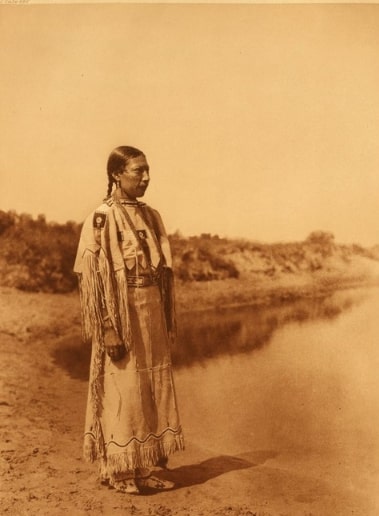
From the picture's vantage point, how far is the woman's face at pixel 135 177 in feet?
7.22

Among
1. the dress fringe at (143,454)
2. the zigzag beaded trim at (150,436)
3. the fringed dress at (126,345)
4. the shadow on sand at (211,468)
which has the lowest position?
the shadow on sand at (211,468)

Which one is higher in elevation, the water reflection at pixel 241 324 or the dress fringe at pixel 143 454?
the water reflection at pixel 241 324

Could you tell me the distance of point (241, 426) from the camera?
239 cm

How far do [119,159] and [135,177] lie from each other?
9cm

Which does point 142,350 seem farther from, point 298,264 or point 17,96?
point 17,96

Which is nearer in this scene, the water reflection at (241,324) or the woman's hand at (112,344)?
the woman's hand at (112,344)

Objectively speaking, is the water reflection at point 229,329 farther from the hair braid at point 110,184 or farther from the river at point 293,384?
the hair braid at point 110,184

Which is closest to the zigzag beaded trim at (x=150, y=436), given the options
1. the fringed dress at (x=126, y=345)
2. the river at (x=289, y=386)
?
the fringed dress at (x=126, y=345)

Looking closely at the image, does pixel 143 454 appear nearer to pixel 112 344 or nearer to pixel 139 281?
pixel 112 344

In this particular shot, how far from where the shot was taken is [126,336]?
2.14m

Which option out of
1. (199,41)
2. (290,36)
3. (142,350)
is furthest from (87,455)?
(290,36)

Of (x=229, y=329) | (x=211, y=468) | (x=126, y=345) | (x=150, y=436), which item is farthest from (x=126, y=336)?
(x=211, y=468)

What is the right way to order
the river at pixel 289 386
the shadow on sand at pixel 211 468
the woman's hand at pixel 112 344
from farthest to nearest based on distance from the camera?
1. the river at pixel 289 386
2. the shadow on sand at pixel 211 468
3. the woman's hand at pixel 112 344

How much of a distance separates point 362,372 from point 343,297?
302 millimetres
